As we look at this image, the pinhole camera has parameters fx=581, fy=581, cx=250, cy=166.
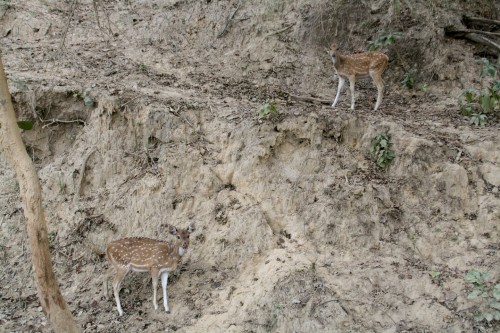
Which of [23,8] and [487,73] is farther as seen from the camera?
[23,8]

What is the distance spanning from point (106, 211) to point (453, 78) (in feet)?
25.9

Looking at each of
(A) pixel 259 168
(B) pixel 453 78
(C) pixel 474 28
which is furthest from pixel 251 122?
(C) pixel 474 28

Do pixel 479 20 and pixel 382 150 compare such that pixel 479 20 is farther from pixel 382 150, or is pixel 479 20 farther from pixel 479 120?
pixel 382 150

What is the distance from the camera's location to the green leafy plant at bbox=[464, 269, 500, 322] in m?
7.96

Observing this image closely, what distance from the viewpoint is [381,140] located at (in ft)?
32.9

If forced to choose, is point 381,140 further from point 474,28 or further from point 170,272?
point 474,28

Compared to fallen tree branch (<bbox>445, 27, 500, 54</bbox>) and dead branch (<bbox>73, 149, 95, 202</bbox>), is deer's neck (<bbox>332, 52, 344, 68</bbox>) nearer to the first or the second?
fallen tree branch (<bbox>445, 27, 500, 54</bbox>)

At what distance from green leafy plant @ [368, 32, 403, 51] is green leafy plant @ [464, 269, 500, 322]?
5.99m

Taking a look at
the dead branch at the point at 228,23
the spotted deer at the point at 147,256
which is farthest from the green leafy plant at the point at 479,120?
the dead branch at the point at 228,23

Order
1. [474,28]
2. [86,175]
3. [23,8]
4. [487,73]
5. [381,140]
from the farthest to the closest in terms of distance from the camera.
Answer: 1. [23,8]
2. [474,28]
3. [487,73]
4. [86,175]
5. [381,140]

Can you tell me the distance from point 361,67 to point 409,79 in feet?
4.85

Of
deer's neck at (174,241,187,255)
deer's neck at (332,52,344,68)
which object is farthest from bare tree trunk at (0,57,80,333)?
deer's neck at (332,52,344,68)

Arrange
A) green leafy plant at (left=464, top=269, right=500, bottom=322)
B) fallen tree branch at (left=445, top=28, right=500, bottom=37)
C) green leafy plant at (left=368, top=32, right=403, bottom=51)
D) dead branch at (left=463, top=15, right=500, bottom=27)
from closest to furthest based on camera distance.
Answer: green leafy plant at (left=464, top=269, right=500, bottom=322)
green leafy plant at (left=368, top=32, right=403, bottom=51)
fallen tree branch at (left=445, top=28, right=500, bottom=37)
dead branch at (left=463, top=15, right=500, bottom=27)

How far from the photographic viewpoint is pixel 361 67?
39.1 ft
